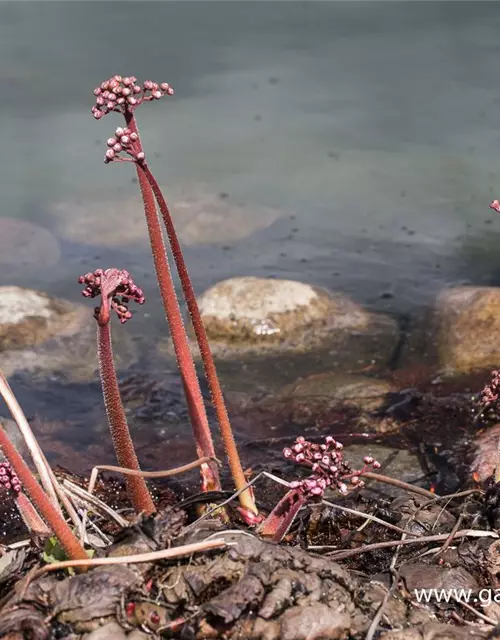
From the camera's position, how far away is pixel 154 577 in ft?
7.00

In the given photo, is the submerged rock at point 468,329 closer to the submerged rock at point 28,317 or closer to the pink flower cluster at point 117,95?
the submerged rock at point 28,317

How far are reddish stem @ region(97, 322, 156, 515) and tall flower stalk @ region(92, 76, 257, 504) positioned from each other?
1.03ft

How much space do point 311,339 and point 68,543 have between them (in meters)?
3.36

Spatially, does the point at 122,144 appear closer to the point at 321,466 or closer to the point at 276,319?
the point at 321,466

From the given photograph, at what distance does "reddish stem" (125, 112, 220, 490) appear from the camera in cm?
252

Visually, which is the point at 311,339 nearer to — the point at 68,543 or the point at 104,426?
the point at 104,426

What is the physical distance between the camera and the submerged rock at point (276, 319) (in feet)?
17.5

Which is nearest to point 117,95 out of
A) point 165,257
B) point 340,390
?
point 165,257

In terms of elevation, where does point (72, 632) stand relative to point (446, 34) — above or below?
below

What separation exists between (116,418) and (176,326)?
433 mm

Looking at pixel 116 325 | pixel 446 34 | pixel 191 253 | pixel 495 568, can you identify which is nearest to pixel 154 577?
pixel 495 568

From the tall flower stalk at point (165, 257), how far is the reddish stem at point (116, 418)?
314 millimetres

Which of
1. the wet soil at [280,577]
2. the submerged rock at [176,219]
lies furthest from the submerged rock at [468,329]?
the submerged rock at [176,219]

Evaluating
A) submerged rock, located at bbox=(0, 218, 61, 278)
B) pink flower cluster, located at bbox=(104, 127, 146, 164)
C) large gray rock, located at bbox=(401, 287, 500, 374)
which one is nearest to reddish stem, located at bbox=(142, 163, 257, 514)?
pink flower cluster, located at bbox=(104, 127, 146, 164)
